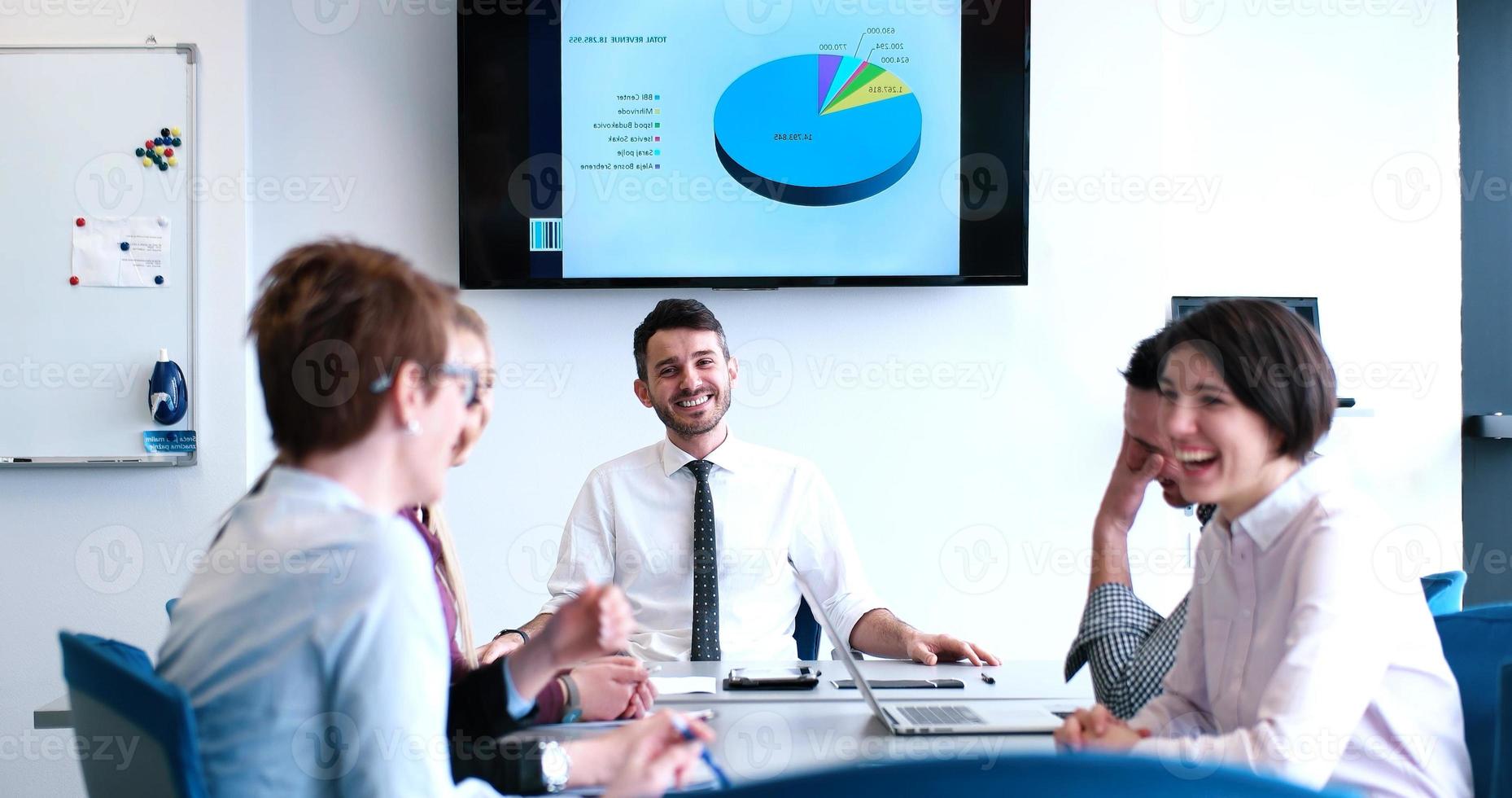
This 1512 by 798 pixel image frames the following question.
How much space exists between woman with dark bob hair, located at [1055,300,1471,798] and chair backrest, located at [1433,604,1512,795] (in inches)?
12.8

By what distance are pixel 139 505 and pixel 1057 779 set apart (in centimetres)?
335

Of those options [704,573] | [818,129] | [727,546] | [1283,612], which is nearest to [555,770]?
[1283,612]

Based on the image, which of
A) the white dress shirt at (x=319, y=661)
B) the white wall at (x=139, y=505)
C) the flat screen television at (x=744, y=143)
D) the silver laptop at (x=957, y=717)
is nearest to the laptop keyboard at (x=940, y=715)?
the silver laptop at (x=957, y=717)

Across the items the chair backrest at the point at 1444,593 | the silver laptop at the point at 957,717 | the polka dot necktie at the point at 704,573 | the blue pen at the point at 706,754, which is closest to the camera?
the blue pen at the point at 706,754

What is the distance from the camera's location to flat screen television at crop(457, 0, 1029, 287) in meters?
3.29

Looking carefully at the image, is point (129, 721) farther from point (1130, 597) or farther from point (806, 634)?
point (806, 634)

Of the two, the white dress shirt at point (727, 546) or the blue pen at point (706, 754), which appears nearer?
the blue pen at point (706, 754)

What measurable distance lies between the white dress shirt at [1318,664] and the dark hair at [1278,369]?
0.06 m

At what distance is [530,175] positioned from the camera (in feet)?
10.8

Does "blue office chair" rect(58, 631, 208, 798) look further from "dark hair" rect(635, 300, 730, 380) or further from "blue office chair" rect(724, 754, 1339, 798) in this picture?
"dark hair" rect(635, 300, 730, 380)

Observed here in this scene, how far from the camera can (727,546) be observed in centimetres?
269

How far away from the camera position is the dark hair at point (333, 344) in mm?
1144

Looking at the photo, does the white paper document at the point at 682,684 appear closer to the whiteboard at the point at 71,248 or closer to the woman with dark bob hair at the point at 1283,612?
the woman with dark bob hair at the point at 1283,612

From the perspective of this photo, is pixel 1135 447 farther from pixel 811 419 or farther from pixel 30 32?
pixel 30 32
